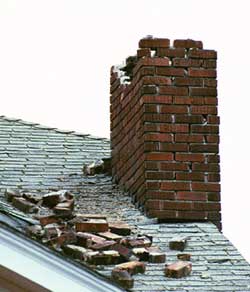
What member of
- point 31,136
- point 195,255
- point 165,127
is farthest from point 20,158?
point 195,255

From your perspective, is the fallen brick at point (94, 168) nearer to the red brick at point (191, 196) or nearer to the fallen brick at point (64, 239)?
the red brick at point (191, 196)

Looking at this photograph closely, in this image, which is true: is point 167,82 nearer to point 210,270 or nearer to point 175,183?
point 175,183

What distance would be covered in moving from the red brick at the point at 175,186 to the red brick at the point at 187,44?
4.39 ft

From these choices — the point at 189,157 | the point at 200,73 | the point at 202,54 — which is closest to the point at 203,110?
the point at 200,73

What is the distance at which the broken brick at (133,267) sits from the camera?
429 inches

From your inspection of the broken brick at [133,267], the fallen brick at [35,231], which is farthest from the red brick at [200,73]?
the broken brick at [133,267]

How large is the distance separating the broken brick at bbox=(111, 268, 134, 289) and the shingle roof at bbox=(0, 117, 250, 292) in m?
0.08

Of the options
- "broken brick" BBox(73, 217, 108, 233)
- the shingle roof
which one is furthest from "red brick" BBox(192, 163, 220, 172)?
"broken brick" BBox(73, 217, 108, 233)

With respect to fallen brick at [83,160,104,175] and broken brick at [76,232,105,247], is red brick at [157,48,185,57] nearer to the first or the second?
fallen brick at [83,160,104,175]

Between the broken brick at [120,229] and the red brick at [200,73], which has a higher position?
the red brick at [200,73]

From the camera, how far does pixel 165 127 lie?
43.9 feet

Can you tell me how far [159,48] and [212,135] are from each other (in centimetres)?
96

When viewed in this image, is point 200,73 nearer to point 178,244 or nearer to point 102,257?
point 178,244

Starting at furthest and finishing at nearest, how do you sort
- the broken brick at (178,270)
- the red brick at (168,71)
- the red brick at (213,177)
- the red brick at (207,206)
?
the red brick at (168,71), the red brick at (213,177), the red brick at (207,206), the broken brick at (178,270)
